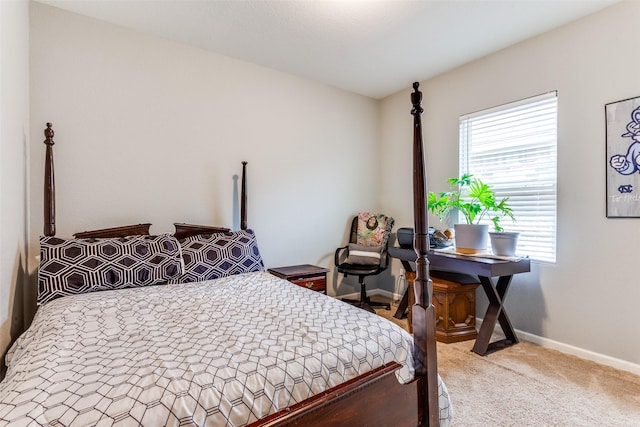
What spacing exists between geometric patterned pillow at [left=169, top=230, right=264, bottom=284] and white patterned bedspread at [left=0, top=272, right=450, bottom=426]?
54 centimetres

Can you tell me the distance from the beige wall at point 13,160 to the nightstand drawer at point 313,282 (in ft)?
6.21

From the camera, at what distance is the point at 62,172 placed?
2400 millimetres

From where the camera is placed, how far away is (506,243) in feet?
8.68

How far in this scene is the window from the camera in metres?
2.67

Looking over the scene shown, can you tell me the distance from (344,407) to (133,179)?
2437 millimetres

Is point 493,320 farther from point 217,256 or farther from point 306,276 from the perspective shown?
point 217,256

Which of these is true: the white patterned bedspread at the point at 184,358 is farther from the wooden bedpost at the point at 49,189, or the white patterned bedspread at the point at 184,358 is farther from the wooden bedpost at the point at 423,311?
the wooden bedpost at the point at 49,189

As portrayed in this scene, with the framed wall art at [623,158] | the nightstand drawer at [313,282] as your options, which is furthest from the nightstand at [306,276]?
the framed wall art at [623,158]

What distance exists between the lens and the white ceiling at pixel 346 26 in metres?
2.32

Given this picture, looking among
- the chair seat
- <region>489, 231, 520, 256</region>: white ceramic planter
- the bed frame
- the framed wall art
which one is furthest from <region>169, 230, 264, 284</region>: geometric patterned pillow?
the framed wall art

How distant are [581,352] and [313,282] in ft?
7.17

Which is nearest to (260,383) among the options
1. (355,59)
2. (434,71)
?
(355,59)

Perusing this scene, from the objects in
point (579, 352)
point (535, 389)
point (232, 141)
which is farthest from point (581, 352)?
point (232, 141)

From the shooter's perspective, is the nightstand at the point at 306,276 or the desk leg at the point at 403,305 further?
the desk leg at the point at 403,305
